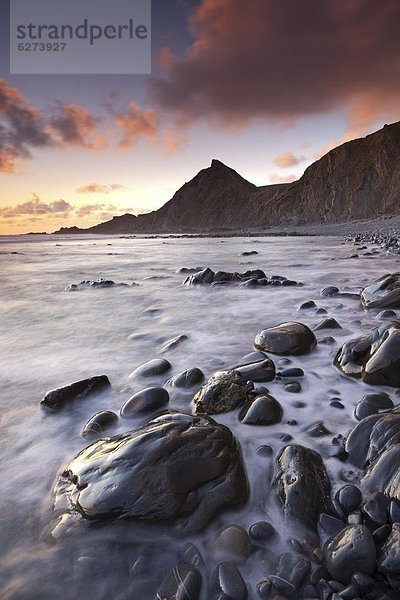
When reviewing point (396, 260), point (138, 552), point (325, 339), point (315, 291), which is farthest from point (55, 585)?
point (396, 260)

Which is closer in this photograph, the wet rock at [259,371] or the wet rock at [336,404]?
the wet rock at [336,404]

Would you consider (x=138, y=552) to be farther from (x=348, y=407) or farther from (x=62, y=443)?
(x=348, y=407)

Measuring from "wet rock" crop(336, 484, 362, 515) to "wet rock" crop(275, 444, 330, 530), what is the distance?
55 mm

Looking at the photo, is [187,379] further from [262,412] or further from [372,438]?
[372,438]

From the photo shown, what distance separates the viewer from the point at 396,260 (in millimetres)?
9625

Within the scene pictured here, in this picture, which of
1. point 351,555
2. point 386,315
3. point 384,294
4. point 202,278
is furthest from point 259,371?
point 202,278

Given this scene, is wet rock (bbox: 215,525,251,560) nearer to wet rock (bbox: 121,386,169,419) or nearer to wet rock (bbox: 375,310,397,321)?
wet rock (bbox: 121,386,169,419)

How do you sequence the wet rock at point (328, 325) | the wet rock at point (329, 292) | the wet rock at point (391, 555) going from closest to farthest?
the wet rock at point (391, 555)
the wet rock at point (328, 325)
the wet rock at point (329, 292)

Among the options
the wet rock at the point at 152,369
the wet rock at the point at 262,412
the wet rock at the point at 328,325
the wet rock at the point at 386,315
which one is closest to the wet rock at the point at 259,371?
the wet rock at the point at 262,412

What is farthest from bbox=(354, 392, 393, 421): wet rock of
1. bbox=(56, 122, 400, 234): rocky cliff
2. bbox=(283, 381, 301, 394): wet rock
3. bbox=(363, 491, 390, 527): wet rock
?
bbox=(56, 122, 400, 234): rocky cliff

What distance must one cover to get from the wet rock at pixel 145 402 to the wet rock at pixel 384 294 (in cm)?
324

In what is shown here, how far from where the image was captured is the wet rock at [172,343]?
351 centimetres

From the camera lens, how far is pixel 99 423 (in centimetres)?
209

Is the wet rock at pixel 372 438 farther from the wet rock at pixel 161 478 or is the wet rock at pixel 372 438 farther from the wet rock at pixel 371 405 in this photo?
the wet rock at pixel 161 478
